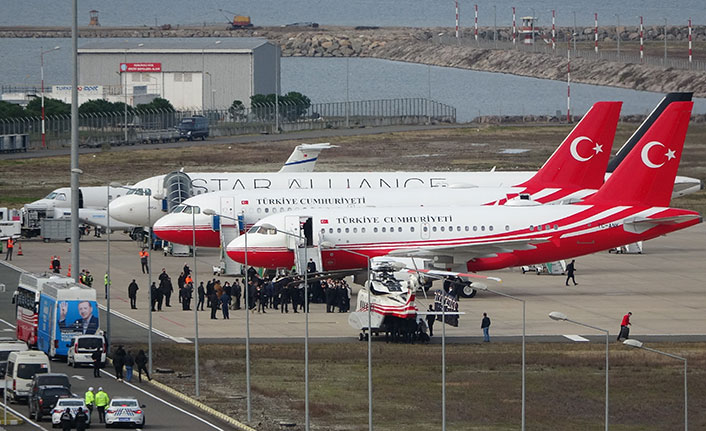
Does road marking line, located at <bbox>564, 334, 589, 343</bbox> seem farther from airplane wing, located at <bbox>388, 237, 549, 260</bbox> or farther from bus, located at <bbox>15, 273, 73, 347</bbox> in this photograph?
bus, located at <bbox>15, 273, 73, 347</bbox>

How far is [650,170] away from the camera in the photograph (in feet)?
262

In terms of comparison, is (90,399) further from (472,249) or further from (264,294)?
(472,249)

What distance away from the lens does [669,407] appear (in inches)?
2046

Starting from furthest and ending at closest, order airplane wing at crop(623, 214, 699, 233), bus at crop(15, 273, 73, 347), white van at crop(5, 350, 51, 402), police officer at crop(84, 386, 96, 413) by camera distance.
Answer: airplane wing at crop(623, 214, 699, 233)
bus at crop(15, 273, 73, 347)
white van at crop(5, 350, 51, 402)
police officer at crop(84, 386, 96, 413)

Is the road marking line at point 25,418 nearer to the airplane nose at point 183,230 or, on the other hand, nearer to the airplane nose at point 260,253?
the airplane nose at point 260,253

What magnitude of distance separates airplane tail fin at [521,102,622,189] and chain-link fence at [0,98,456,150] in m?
80.8

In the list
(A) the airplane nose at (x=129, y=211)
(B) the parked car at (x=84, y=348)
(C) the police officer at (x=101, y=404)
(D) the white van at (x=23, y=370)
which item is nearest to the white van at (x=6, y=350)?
(D) the white van at (x=23, y=370)

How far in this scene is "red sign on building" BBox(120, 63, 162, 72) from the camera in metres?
191

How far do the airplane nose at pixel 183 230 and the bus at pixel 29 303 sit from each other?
→ 1913 cm

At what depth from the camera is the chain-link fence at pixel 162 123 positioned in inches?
6432

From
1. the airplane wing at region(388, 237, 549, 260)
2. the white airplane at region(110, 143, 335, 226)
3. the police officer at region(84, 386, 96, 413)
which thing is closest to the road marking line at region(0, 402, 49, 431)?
the police officer at region(84, 386, 96, 413)

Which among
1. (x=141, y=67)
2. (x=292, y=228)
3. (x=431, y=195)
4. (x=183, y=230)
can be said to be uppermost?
(x=141, y=67)

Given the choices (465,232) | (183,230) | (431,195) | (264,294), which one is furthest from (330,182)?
(264,294)

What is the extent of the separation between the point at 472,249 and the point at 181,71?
12343cm
